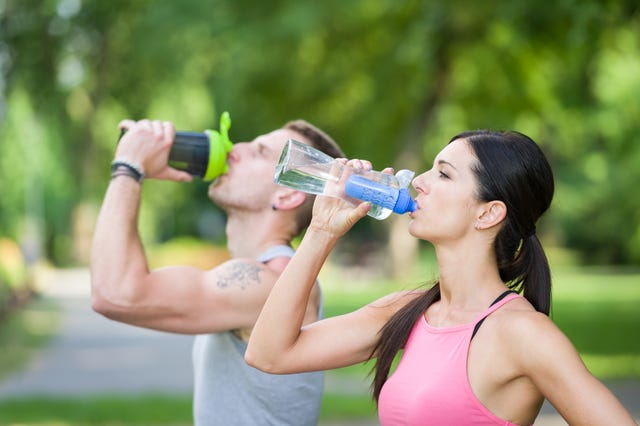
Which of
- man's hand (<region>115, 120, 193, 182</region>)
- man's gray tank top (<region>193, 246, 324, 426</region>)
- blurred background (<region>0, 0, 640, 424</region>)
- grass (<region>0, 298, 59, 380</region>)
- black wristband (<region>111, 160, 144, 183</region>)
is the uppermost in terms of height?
man's hand (<region>115, 120, 193, 182</region>)

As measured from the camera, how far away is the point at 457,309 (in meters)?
2.69

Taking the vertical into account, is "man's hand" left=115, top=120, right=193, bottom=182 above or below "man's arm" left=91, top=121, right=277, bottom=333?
above

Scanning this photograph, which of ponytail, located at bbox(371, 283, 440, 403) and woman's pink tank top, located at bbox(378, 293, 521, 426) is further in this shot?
ponytail, located at bbox(371, 283, 440, 403)

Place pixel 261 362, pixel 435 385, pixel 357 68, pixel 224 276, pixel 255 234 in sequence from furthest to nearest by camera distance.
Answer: pixel 357 68
pixel 255 234
pixel 224 276
pixel 261 362
pixel 435 385

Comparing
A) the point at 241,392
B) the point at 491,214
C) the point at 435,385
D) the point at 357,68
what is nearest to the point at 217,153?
→ the point at 241,392

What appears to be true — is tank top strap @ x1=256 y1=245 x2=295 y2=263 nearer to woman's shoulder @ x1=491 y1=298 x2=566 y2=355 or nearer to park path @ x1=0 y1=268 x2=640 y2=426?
woman's shoulder @ x1=491 y1=298 x2=566 y2=355

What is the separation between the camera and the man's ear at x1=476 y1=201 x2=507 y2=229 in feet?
8.75

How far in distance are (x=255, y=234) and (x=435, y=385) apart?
1.26 m

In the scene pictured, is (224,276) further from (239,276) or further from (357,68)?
(357,68)

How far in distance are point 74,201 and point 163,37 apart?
2428cm

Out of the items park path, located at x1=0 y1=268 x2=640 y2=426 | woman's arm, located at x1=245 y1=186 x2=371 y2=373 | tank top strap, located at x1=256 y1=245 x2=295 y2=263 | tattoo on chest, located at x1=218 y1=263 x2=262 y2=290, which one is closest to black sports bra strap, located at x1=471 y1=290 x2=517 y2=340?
woman's arm, located at x1=245 y1=186 x2=371 y2=373

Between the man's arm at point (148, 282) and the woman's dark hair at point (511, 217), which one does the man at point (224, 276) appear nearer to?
the man's arm at point (148, 282)

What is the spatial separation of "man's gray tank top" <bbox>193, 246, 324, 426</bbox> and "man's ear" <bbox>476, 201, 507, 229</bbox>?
3.28 ft

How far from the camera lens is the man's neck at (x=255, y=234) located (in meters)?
3.57
